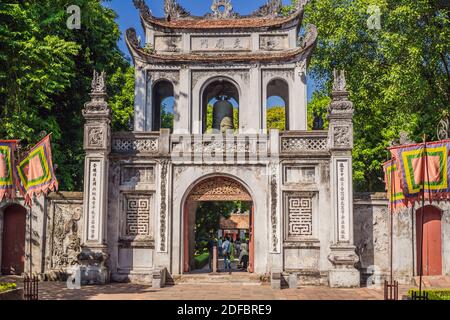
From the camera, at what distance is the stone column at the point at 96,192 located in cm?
1648

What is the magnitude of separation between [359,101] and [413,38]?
469 cm

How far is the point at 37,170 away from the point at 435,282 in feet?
38.3

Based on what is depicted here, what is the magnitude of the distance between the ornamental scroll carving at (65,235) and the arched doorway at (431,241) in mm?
10974

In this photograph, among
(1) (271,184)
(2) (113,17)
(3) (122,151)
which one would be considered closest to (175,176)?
(3) (122,151)

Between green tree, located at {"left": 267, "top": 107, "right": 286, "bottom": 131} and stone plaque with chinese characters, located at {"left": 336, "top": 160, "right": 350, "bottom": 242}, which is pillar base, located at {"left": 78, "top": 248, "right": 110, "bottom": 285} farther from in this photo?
green tree, located at {"left": 267, "top": 107, "right": 286, "bottom": 131}

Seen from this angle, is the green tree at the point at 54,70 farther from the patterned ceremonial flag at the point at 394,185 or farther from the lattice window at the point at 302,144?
the patterned ceremonial flag at the point at 394,185

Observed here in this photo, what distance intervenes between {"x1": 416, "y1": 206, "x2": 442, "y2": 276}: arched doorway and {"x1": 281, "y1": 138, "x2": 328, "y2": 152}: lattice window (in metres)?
3.77

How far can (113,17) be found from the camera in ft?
90.6

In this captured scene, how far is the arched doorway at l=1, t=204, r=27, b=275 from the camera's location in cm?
1773

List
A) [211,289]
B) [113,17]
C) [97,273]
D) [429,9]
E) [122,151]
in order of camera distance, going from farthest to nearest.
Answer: [113,17] → [429,9] → [122,151] → [97,273] → [211,289]

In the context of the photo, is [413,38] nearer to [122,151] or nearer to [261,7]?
[261,7]

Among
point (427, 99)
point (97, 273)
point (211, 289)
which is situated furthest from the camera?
point (427, 99)

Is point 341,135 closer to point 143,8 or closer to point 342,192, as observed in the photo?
point 342,192

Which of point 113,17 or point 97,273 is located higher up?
point 113,17
